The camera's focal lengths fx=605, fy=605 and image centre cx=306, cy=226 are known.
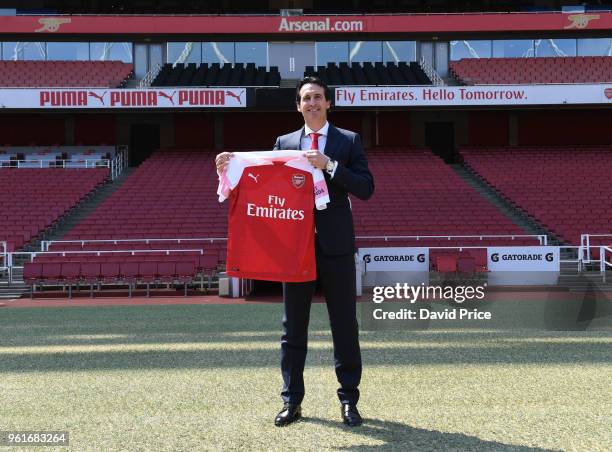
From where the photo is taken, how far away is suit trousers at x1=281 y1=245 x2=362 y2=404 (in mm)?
3713

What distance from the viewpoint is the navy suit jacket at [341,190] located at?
3.64m

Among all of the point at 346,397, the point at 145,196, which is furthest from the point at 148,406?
the point at 145,196

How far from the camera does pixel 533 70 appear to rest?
93.2 ft

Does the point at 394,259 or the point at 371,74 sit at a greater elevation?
the point at 371,74

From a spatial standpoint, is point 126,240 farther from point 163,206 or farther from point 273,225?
point 273,225

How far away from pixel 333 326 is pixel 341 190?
85 cm

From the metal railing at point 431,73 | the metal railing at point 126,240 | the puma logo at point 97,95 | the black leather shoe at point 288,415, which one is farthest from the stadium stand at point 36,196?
the black leather shoe at point 288,415

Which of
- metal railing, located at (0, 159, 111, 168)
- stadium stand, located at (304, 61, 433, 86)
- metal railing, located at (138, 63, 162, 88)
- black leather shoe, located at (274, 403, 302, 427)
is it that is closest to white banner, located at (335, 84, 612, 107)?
stadium stand, located at (304, 61, 433, 86)

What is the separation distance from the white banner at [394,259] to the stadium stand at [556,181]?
5.32 metres

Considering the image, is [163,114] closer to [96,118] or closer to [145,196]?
[96,118]

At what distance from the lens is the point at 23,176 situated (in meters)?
23.4

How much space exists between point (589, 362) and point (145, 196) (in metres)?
18.4

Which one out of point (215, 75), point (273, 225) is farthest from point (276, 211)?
point (215, 75)

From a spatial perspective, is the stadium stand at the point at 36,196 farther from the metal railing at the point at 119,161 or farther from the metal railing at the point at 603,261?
the metal railing at the point at 603,261
